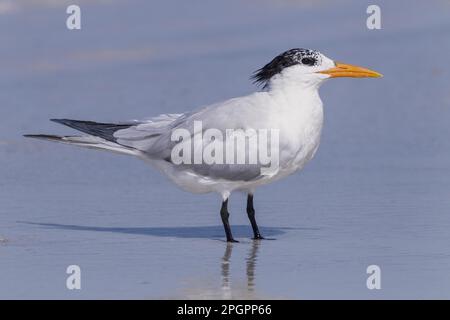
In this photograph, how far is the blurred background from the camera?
282 inches

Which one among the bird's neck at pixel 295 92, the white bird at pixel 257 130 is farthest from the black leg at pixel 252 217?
→ the bird's neck at pixel 295 92

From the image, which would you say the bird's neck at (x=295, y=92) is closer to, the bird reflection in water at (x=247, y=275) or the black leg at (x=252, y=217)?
the black leg at (x=252, y=217)

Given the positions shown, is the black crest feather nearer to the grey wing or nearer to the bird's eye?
the bird's eye

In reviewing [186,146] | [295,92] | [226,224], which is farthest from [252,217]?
[295,92]

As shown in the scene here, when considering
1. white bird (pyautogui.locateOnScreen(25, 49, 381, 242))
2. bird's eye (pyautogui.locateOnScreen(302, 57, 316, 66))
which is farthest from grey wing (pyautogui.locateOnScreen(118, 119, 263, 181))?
bird's eye (pyautogui.locateOnScreen(302, 57, 316, 66))

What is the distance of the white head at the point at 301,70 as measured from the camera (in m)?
8.47

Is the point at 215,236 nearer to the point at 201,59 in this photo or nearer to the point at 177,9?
the point at 201,59

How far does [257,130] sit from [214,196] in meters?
1.76

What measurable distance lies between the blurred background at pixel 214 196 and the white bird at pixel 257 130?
379mm

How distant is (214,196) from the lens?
996 centimetres

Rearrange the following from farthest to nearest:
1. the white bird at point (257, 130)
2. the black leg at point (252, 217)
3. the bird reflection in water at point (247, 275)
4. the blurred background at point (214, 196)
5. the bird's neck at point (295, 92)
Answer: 1. the black leg at point (252, 217)
2. the bird's neck at point (295, 92)
3. the white bird at point (257, 130)
4. the blurred background at point (214, 196)
5. the bird reflection in water at point (247, 275)

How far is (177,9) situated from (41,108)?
3.63m

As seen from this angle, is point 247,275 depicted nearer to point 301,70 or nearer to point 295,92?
point 295,92

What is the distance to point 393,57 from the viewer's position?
47.5 feet
